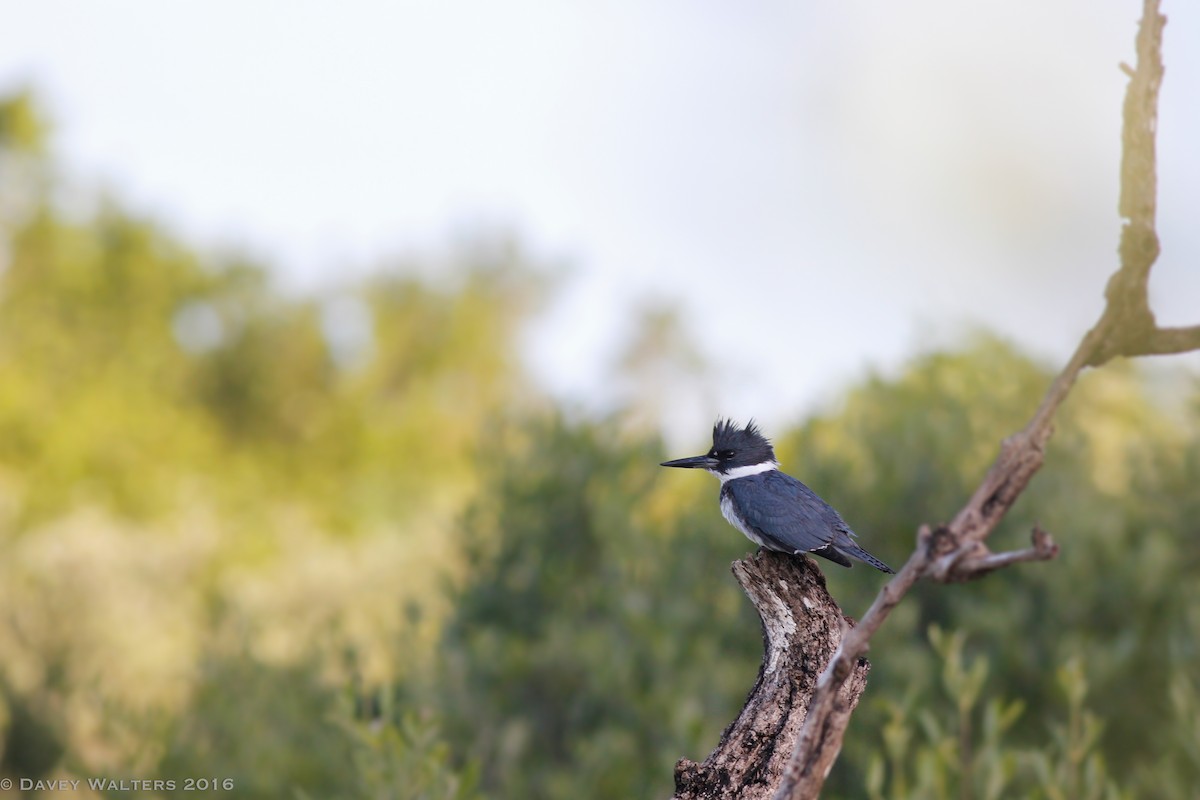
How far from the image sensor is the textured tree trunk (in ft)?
8.88

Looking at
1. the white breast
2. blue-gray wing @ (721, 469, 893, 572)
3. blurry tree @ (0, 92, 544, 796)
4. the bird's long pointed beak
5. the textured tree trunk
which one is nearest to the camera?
the textured tree trunk

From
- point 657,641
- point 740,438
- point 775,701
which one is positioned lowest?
point 657,641

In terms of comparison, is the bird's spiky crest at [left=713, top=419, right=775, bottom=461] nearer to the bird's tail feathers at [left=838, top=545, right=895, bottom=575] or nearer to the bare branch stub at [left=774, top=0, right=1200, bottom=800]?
the bird's tail feathers at [left=838, top=545, right=895, bottom=575]

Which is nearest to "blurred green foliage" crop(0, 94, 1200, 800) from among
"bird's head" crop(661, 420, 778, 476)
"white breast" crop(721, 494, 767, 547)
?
"bird's head" crop(661, 420, 778, 476)

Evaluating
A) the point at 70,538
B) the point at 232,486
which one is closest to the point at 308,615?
the point at 70,538

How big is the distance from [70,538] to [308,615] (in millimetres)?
4546

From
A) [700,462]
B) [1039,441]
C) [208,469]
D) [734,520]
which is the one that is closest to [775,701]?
[734,520]

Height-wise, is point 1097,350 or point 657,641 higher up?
point 1097,350

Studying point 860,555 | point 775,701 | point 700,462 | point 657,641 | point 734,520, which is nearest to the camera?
point 775,701

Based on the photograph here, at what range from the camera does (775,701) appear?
279cm

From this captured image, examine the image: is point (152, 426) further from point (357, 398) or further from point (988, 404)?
point (988, 404)

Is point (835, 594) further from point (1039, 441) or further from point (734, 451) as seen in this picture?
point (1039, 441)

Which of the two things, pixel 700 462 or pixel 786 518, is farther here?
pixel 700 462

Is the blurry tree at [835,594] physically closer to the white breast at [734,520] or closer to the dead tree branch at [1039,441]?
the white breast at [734,520]
